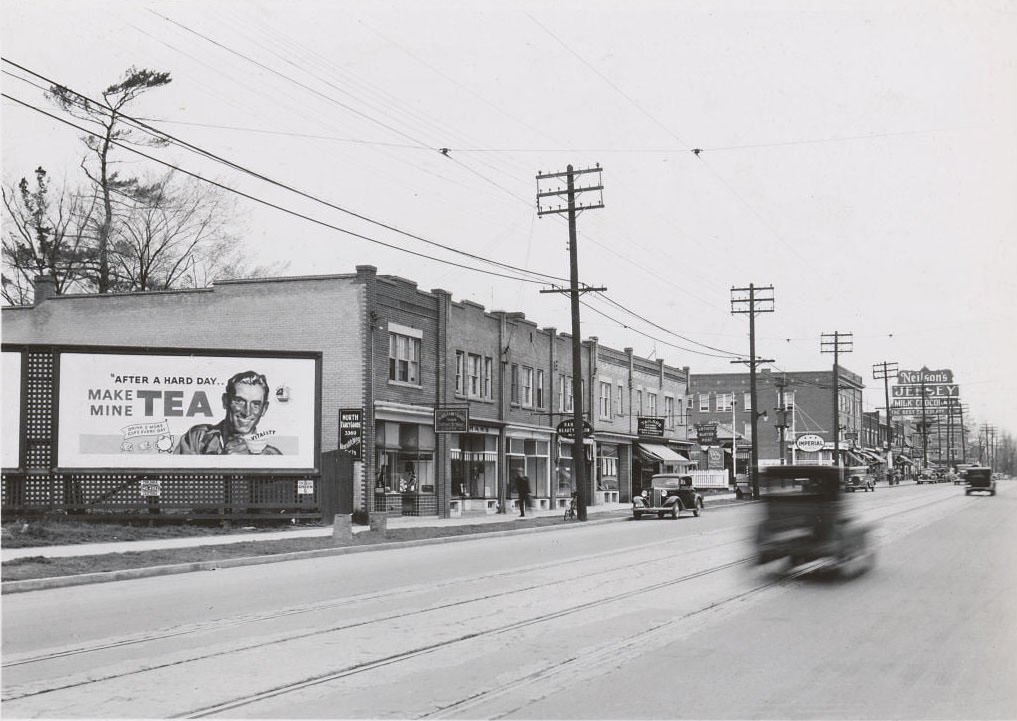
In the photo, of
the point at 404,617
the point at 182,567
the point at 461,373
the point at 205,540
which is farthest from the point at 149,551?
the point at 461,373

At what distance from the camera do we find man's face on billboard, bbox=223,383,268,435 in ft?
92.5

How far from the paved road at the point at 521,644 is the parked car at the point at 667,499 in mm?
18121

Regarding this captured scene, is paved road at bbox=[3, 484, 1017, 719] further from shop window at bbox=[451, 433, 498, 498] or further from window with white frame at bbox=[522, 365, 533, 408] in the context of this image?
window with white frame at bbox=[522, 365, 533, 408]

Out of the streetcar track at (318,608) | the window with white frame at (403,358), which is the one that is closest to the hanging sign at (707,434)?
the window with white frame at (403,358)

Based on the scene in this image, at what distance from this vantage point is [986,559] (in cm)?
1819

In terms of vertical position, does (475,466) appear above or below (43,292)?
below

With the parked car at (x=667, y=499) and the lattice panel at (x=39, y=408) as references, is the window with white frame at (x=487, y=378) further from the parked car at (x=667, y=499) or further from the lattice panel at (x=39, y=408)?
the lattice panel at (x=39, y=408)

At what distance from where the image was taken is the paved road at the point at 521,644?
716cm

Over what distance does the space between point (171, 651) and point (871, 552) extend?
13.5 metres

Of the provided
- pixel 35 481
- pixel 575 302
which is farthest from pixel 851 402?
pixel 35 481

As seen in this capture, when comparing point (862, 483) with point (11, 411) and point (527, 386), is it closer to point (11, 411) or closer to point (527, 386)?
point (527, 386)

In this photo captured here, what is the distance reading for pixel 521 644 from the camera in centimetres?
946

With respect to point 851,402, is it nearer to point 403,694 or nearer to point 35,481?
point 35,481

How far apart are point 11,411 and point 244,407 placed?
5866 mm
